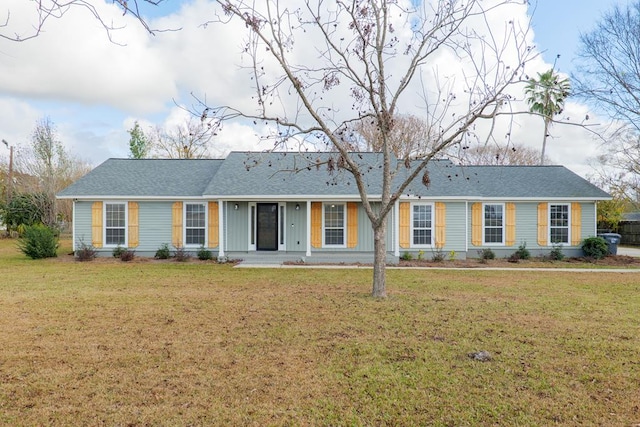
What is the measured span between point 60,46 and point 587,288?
11.4 m

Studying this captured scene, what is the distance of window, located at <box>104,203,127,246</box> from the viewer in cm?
1641

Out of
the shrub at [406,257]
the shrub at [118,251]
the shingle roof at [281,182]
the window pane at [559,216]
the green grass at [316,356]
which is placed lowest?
the green grass at [316,356]

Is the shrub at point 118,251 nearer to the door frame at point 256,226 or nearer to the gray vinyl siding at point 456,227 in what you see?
A: the door frame at point 256,226

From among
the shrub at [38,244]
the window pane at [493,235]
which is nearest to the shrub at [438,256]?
the window pane at [493,235]

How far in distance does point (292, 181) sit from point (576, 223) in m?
11.8

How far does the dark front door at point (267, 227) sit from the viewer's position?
1648 cm

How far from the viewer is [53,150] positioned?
94.6 ft

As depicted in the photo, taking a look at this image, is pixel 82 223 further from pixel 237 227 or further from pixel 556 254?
pixel 556 254

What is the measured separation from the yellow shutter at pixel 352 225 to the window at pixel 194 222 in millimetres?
5760

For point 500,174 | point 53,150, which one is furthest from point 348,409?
point 53,150

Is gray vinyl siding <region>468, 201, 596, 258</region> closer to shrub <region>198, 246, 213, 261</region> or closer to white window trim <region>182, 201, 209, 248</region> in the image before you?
shrub <region>198, 246, 213, 261</region>

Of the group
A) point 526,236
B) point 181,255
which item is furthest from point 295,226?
point 526,236

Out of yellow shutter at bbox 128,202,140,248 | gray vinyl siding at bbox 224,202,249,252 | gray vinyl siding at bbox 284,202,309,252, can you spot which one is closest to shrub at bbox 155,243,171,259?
yellow shutter at bbox 128,202,140,248

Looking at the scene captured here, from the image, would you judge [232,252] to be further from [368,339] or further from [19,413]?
[19,413]
